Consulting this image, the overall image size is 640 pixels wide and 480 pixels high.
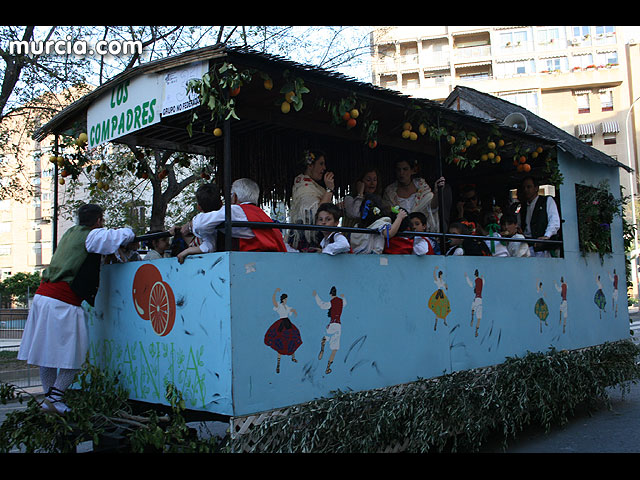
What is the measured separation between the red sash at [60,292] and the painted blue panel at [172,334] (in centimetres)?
36

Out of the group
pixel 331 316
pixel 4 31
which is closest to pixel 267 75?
pixel 331 316

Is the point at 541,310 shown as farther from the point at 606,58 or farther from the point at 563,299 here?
the point at 606,58

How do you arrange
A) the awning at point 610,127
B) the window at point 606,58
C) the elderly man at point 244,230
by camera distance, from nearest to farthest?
1. the elderly man at point 244,230
2. the awning at point 610,127
3. the window at point 606,58

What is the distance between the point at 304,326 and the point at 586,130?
5199cm

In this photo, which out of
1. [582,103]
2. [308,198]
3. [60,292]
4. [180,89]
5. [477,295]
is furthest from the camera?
[582,103]

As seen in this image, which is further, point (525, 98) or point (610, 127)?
point (525, 98)

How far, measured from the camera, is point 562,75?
167 feet

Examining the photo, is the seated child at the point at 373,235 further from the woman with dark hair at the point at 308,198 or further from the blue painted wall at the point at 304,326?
the woman with dark hair at the point at 308,198

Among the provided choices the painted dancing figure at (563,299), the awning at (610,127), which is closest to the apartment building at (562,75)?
the awning at (610,127)

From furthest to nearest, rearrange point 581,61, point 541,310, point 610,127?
point 581,61, point 610,127, point 541,310

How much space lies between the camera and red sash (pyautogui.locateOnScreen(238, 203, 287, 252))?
450 centimetres

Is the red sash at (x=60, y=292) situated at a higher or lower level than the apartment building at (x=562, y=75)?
lower

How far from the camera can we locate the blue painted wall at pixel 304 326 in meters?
4.08

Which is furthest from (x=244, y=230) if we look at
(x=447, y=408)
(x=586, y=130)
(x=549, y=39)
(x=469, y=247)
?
(x=549, y=39)
